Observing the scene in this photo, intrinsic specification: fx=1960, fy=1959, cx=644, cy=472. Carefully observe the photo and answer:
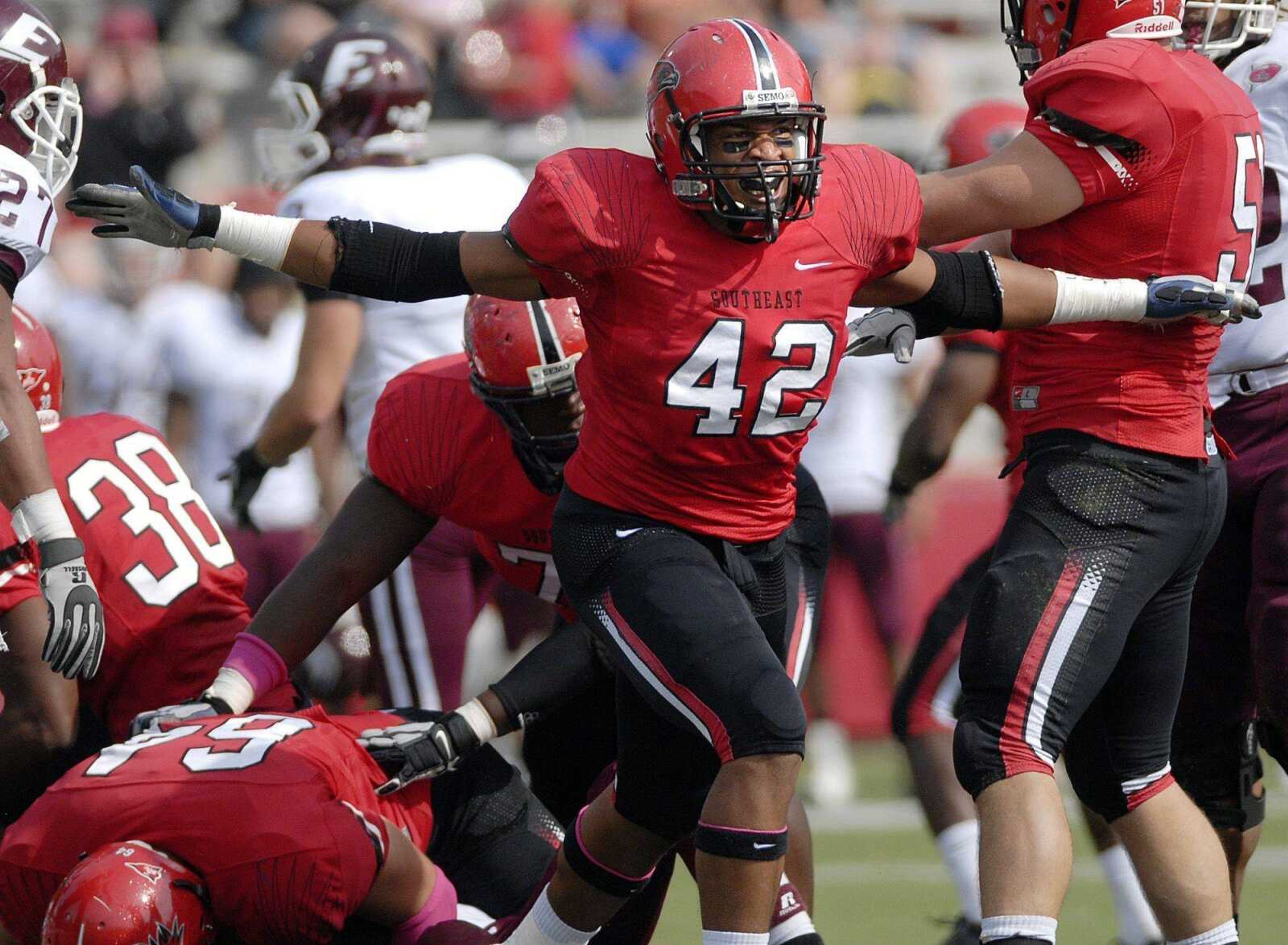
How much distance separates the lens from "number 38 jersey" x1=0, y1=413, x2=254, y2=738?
370 cm

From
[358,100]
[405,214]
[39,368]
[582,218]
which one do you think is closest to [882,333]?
[582,218]

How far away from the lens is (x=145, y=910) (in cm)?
281

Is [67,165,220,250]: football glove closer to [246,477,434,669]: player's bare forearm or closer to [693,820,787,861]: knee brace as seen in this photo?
[246,477,434,669]: player's bare forearm

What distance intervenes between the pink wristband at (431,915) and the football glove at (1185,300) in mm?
1484

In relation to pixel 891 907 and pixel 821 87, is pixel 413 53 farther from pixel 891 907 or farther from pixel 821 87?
pixel 821 87

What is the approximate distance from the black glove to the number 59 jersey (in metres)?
0.87

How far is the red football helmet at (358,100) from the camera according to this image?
514 centimetres

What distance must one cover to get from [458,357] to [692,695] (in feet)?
4.70

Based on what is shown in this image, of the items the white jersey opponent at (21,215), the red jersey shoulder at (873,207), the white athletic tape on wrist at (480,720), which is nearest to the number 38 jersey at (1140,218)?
the red jersey shoulder at (873,207)

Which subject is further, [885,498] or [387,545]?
[885,498]

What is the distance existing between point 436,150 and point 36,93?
17.4ft

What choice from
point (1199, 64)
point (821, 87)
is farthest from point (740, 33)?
point (821, 87)

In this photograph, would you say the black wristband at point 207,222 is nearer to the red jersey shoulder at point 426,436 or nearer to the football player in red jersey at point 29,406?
the football player in red jersey at point 29,406

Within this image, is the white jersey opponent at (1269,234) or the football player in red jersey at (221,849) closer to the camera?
the football player in red jersey at (221,849)
